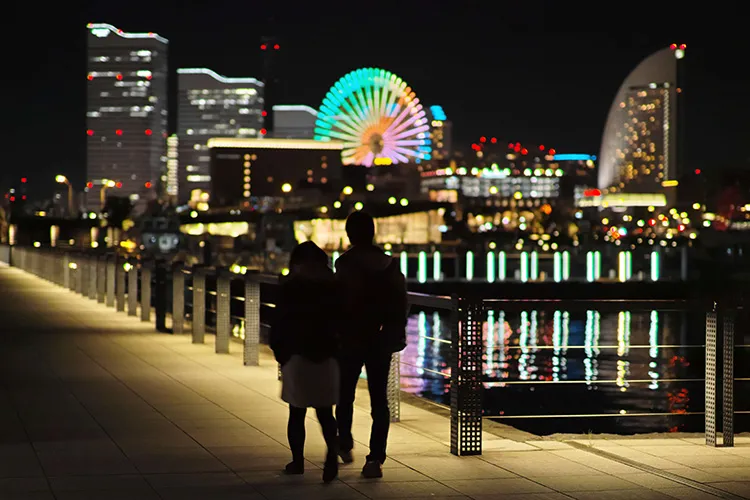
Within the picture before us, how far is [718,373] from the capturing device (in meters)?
9.76

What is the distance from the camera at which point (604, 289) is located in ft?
345

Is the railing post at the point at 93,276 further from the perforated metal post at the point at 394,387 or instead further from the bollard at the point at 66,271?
the perforated metal post at the point at 394,387

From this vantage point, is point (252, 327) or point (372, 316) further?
point (252, 327)

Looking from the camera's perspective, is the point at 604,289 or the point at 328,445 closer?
the point at 328,445

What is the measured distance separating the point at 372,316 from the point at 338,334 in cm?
31

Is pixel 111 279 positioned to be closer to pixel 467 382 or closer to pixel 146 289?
pixel 146 289

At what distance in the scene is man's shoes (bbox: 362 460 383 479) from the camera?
8.32m

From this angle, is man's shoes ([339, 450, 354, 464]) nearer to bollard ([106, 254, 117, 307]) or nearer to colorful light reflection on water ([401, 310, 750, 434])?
colorful light reflection on water ([401, 310, 750, 434])

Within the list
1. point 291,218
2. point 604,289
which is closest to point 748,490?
point 604,289

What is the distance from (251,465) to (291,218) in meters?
157

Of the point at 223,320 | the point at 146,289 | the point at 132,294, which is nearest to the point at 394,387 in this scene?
the point at 223,320

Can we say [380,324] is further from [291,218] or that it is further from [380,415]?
[291,218]

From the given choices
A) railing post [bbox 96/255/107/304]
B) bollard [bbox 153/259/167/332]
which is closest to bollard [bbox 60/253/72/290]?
railing post [bbox 96/255/107/304]

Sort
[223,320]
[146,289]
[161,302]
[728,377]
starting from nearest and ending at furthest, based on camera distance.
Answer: [728,377] → [223,320] → [161,302] → [146,289]
